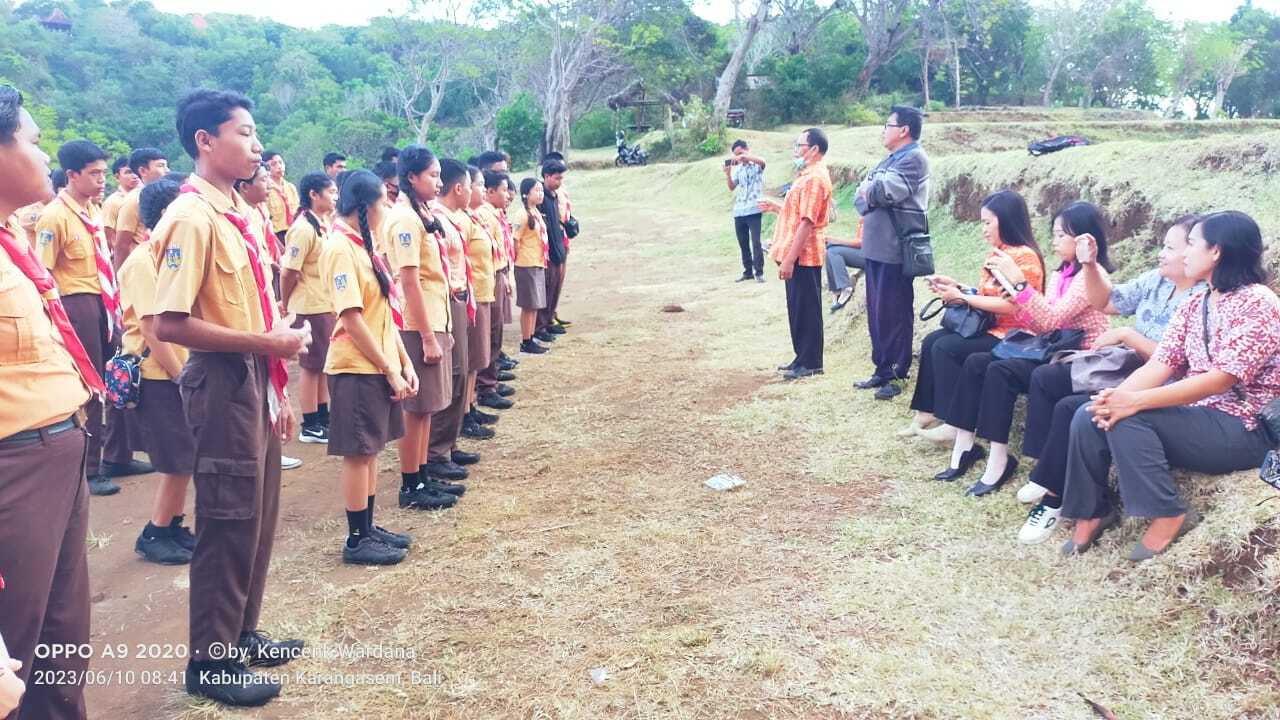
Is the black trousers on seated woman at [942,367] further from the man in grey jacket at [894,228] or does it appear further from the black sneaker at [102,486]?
the black sneaker at [102,486]

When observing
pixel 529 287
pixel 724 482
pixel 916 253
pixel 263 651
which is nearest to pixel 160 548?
pixel 263 651

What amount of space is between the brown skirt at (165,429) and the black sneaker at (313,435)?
5.74 feet

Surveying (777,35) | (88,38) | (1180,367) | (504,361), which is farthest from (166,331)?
(88,38)

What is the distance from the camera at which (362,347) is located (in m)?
3.56

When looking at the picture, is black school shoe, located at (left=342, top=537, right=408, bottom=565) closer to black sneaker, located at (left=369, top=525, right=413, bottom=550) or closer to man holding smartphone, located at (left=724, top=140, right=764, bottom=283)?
black sneaker, located at (left=369, top=525, right=413, bottom=550)

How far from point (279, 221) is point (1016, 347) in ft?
21.7

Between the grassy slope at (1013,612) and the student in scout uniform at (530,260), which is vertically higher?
the student in scout uniform at (530,260)

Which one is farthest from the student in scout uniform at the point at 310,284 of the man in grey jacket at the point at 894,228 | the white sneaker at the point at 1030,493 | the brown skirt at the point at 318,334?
the white sneaker at the point at 1030,493

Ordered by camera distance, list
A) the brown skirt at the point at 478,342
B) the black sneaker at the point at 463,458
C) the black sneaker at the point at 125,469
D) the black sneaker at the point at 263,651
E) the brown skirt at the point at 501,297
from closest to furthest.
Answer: the black sneaker at the point at 263,651
the black sneaker at the point at 125,469
the black sneaker at the point at 463,458
the brown skirt at the point at 478,342
the brown skirt at the point at 501,297

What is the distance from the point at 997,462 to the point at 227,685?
3.47 m

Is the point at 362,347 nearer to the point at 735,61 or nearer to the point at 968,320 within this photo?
the point at 968,320

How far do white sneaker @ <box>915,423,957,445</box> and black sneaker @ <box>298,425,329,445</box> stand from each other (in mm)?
3870

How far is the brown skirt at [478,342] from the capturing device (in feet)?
17.9

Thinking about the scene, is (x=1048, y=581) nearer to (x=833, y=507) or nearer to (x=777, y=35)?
(x=833, y=507)
